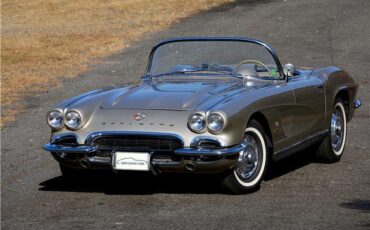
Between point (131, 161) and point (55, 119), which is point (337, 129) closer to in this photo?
point (131, 161)

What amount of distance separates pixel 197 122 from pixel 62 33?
14892mm

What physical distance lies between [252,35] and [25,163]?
12.0m

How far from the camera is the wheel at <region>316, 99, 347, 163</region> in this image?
9773 mm

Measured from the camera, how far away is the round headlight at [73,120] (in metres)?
8.24

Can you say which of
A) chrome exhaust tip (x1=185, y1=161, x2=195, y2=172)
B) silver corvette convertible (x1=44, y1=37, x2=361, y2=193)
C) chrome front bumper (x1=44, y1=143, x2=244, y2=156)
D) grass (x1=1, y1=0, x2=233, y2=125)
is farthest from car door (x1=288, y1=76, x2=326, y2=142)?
grass (x1=1, y1=0, x2=233, y2=125)

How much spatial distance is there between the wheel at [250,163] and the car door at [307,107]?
26.2 inches

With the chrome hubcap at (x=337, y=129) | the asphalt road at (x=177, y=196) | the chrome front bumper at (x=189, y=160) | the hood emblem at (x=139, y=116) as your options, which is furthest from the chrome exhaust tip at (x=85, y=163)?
the chrome hubcap at (x=337, y=129)

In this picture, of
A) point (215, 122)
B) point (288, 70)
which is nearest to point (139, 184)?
point (215, 122)

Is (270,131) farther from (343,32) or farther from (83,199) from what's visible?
(343,32)

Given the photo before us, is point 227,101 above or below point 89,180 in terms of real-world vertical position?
above

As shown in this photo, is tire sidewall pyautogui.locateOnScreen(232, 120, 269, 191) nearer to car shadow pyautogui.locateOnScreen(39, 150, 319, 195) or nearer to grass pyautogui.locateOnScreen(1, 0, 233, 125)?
car shadow pyautogui.locateOnScreen(39, 150, 319, 195)

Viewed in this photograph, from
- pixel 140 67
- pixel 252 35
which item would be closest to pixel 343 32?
pixel 252 35

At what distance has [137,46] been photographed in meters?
20.4

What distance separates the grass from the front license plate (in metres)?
5.25
